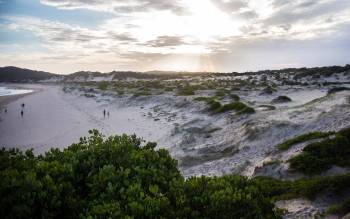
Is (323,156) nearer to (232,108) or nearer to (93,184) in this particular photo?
(93,184)

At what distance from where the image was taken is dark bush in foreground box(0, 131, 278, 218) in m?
5.79

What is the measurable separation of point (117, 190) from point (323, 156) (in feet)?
31.9

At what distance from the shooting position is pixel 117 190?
657 centimetres

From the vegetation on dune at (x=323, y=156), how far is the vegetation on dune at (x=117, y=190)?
6.82 metres

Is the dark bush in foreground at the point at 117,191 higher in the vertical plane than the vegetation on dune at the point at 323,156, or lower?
higher

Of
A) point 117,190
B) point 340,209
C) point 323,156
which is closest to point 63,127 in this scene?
point 323,156

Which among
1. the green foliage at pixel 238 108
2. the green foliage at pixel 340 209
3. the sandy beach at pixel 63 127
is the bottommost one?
the sandy beach at pixel 63 127

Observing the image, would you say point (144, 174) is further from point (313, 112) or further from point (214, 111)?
point (214, 111)

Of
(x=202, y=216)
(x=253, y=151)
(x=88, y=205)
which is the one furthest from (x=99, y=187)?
(x=253, y=151)

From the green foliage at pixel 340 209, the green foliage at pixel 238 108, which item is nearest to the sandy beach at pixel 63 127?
the green foliage at pixel 238 108

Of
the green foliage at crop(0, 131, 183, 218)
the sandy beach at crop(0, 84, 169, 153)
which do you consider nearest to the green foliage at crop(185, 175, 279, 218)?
the green foliage at crop(0, 131, 183, 218)

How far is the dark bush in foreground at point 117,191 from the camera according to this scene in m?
5.79

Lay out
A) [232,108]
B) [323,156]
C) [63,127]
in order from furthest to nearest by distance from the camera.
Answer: [63,127] < [232,108] < [323,156]

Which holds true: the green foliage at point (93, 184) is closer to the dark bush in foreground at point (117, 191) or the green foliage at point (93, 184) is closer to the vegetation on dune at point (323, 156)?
the dark bush in foreground at point (117, 191)
